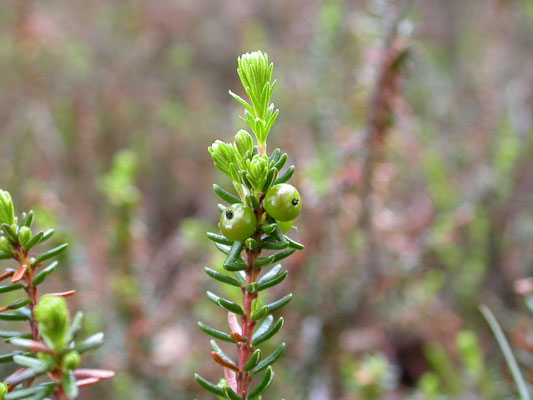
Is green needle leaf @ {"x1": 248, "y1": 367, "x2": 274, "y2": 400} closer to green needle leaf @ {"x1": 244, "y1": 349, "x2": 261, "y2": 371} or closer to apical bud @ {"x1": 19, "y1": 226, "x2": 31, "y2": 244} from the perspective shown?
green needle leaf @ {"x1": 244, "y1": 349, "x2": 261, "y2": 371}

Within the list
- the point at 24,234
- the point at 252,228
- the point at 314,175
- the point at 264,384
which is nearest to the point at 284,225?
the point at 252,228

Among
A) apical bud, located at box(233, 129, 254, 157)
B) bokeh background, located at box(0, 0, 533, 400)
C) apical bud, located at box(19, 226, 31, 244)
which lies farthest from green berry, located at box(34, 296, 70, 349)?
bokeh background, located at box(0, 0, 533, 400)

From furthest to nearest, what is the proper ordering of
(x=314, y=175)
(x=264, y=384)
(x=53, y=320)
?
1. (x=314, y=175)
2. (x=264, y=384)
3. (x=53, y=320)

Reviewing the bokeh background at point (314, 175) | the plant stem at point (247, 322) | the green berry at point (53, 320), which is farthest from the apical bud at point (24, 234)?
the bokeh background at point (314, 175)

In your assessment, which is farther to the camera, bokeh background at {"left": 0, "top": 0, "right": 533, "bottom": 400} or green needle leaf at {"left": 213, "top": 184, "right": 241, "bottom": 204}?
bokeh background at {"left": 0, "top": 0, "right": 533, "bottom": 400}

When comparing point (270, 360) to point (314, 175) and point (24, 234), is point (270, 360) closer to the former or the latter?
point (24, 234)

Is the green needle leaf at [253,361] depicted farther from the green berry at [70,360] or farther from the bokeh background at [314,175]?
the bokeh background at [314,175]
